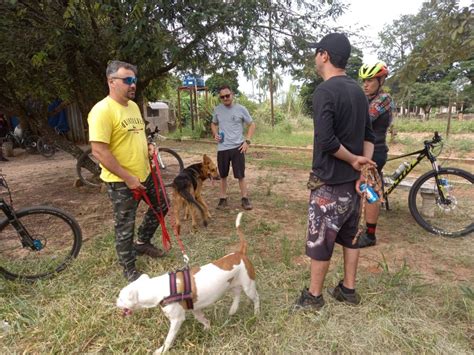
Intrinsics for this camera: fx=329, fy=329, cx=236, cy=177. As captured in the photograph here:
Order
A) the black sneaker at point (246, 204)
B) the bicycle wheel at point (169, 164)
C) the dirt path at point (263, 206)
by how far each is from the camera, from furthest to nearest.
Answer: the bicycle wheel at point (169, 164) < the black sneaker at point (246, 204) < the dirt path at point (263, 206)

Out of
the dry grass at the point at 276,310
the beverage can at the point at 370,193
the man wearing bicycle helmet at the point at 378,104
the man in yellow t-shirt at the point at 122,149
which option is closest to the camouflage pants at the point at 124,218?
the man in yellow t-shirt at the point at 122,149

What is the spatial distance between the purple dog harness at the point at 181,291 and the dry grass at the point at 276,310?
1.28 ft

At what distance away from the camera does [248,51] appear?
5.44 meters

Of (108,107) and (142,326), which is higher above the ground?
(108,107)

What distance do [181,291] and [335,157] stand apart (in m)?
1.39

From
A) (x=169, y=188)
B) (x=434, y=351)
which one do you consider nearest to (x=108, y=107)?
(x=434, y=351)

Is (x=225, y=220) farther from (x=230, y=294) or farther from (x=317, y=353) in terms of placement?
(x=317, y=353)

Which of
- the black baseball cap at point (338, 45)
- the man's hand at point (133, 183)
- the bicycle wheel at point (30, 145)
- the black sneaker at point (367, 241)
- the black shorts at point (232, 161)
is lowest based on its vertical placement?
the black sneaker at point (367, 241)

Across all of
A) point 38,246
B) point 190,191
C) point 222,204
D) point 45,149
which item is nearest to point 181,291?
point 38,246

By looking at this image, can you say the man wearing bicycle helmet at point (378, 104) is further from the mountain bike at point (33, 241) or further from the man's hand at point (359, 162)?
the mountain bike at point (33, 241)

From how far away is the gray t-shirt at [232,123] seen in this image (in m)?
4.96

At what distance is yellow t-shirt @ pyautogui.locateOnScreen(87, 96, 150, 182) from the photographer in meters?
2.69

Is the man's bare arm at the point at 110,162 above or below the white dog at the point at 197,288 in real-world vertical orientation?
above

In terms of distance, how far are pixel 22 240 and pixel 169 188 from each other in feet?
11.3
